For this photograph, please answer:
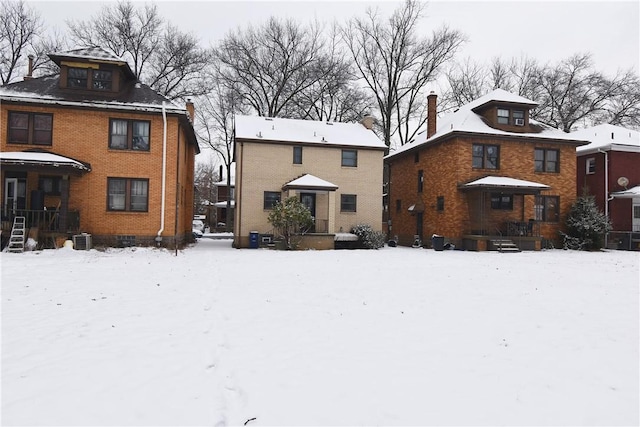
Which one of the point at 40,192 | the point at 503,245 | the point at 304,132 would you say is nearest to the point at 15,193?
the point at 40,192

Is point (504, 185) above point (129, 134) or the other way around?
the other way around

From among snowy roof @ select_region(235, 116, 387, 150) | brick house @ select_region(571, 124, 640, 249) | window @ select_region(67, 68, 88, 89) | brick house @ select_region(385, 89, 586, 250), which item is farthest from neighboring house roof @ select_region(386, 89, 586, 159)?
window @ select_region(67, 68, 88, 89)

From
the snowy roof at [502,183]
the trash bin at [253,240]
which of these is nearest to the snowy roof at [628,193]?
A: the snowy roof at [502,183]

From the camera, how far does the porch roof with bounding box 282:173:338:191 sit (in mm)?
20355

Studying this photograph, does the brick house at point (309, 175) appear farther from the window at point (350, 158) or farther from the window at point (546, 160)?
the window at point (546, 160)

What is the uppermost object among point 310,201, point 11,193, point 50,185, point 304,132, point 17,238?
point 304,132

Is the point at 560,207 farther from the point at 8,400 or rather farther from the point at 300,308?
the point at 8,400

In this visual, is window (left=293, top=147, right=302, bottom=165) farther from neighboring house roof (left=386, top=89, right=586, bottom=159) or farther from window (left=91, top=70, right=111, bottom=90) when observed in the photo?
window (left=91, top=70, right=111, bottom=90)

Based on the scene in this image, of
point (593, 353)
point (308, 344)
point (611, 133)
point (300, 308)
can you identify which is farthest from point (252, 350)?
point (611, 133)

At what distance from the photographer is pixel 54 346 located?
495cm

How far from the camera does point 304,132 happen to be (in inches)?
912

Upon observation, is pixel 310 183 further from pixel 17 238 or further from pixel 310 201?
pixel 17 238

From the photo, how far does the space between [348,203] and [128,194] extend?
11.6m

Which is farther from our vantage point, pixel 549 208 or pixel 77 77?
A: pixel 549 208
